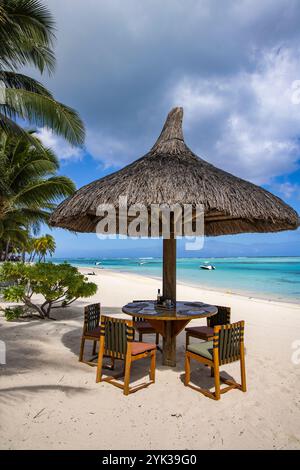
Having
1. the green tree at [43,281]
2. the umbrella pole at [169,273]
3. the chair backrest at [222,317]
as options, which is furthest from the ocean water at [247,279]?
the umbrella pole at [169,273]

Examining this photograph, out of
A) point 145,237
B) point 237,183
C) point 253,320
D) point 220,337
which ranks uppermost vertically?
point 237,183

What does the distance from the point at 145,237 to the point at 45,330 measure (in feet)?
9.31

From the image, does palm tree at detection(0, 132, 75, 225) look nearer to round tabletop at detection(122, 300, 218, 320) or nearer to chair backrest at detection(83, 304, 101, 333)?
chair backrest at detection(83, 304, 101, 333)

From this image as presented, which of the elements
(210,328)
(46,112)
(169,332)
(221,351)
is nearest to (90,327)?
(169,332)

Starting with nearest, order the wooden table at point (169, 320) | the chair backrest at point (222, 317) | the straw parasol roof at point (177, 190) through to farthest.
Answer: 1. the straw parasol roof at point (177, 190)
2. the wooden table at point (169, 320)
3. the chair backrest at point (222, 317)

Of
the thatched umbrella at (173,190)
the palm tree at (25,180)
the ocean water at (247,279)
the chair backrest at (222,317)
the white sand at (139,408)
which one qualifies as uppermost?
the palm tree at (25,180)

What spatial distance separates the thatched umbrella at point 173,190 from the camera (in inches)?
140

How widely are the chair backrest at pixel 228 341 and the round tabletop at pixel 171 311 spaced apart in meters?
0.52

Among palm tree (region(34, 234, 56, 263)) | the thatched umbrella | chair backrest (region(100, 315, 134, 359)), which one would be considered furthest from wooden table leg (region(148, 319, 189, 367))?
palm tree (region(34, 234, 56, 263))

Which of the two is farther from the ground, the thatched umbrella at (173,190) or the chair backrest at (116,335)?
the thatched umbrella at (173,190)

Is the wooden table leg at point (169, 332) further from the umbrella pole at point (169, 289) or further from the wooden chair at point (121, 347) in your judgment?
the wooden chair at point (121, 347)

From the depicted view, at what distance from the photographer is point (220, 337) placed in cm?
308
